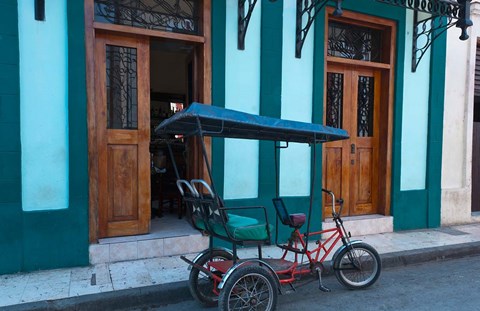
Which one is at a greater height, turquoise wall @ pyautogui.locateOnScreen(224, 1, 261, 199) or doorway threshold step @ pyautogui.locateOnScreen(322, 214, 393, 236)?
turquoise wall @ pyautogui.locateOnScreen(224, 1, 261, 199)

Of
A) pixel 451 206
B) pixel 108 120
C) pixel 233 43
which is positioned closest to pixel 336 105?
pixel 233 43

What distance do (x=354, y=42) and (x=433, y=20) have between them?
1428mm

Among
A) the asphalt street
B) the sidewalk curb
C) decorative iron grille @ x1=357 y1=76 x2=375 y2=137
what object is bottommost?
the asphalt street

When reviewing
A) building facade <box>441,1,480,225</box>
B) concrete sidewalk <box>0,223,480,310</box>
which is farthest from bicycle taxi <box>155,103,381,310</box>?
building facade <box>441,1,480,225</box>

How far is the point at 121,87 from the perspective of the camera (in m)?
5.13

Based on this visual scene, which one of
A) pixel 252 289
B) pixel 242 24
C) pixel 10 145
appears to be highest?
pixel 242 24

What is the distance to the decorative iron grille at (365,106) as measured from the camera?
6785 millimetres

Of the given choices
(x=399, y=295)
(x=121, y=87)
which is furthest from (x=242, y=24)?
(x=399, y=295)

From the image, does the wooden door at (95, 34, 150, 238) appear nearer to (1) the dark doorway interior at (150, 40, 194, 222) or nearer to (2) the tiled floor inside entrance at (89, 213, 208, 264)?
(2) the tiled floor inside entrance at (89, 213, 208, 264)

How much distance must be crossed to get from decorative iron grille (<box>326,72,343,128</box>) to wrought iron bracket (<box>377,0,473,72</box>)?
1.45m

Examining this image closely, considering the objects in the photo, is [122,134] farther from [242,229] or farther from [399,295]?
[399,295]

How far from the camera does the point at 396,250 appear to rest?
5602 mm

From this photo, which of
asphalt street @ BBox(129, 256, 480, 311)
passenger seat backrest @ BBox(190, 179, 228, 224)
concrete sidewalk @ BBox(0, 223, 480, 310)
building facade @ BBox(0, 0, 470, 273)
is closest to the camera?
passenger seat backrest @ BBox(190, 179, 228, 224)

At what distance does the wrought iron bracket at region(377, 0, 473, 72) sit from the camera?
5941 millimetres
